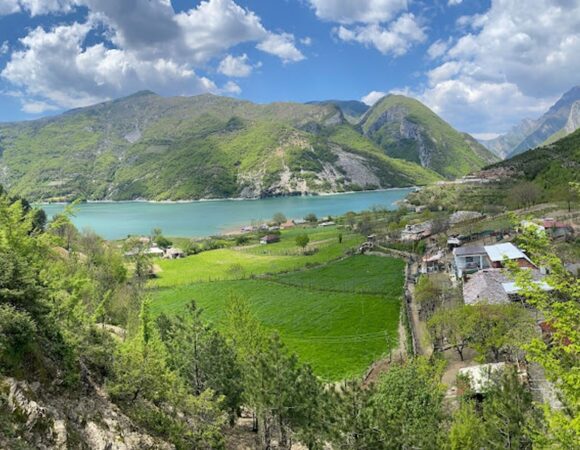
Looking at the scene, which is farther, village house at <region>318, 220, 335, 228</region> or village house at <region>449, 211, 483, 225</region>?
village house at <region>318, 220, 335, 228</region>

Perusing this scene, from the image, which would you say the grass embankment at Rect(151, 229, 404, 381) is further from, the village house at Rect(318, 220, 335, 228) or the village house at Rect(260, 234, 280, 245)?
the village house at Rect(318, 220, 335, 228)

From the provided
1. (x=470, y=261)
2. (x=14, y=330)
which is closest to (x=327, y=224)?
(x=470, y=261)

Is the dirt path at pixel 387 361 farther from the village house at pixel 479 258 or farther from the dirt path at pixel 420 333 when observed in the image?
the village house at pixel 479 258

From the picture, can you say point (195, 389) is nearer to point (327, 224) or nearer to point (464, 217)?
point (464, 217)

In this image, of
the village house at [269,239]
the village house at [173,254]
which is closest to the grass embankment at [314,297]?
the village house at [173,254]

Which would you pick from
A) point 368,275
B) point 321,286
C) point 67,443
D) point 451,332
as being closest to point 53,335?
point 67,443

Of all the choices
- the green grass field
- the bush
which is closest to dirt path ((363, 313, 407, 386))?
the bush

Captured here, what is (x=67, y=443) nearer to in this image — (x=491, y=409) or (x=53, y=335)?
(x=53, y=335)
